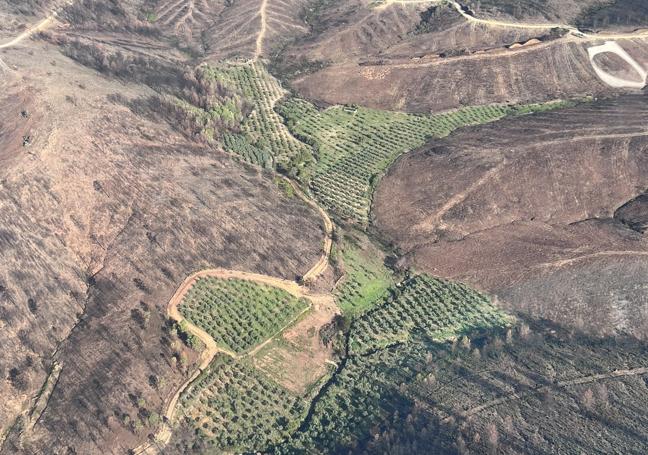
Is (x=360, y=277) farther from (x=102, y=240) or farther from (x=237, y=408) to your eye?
(x=102, y=240)

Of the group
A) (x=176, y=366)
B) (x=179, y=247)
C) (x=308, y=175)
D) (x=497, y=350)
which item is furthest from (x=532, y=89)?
(x=176, y=366)

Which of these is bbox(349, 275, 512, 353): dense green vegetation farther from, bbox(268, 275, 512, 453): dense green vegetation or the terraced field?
the terraced field

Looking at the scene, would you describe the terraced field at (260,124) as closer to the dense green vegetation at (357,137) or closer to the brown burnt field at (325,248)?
the brown burnt field at (325,248)

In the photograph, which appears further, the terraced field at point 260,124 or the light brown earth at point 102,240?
the terraced field at point 260,124

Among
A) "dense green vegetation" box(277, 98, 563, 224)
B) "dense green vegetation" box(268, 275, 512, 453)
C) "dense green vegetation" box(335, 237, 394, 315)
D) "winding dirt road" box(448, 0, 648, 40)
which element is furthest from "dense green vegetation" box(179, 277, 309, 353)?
"winding dirt road" box(448, 0, 648, 40)

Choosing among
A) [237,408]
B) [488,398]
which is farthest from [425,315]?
[237,408]

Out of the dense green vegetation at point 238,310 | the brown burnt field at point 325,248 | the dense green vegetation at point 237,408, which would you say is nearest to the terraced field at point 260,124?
the brown burnt field at point 325,248
